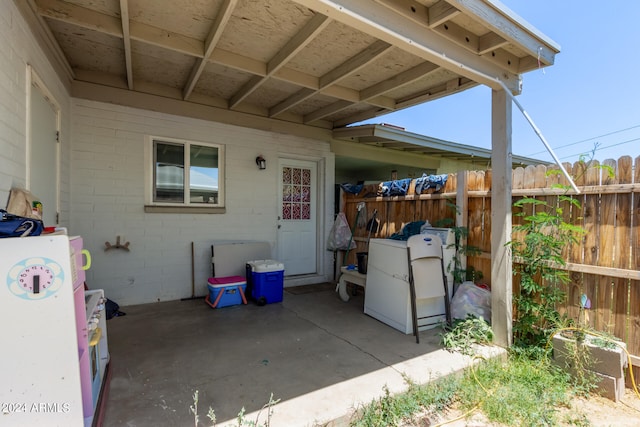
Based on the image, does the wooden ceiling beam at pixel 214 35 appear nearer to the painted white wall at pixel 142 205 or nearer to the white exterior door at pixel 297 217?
the painted white wall at pixel 142 205

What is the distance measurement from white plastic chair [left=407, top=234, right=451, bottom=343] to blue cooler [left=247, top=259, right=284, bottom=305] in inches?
76.6

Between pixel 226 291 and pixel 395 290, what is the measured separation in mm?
2255

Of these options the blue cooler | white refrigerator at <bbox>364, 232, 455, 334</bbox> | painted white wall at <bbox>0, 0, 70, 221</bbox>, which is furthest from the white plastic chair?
painted white wall at <bbox>0, 0, 70, 221</bbox>

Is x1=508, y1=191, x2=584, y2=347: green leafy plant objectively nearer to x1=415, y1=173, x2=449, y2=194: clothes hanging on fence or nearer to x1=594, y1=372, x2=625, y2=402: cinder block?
x1=594, y1=372, x2=625, y2=402: cinder block

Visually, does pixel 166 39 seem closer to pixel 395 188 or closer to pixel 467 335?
pixel 395 188

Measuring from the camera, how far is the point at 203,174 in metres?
4.65

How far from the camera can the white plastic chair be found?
3305 mm

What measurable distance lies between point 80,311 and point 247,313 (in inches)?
99.0

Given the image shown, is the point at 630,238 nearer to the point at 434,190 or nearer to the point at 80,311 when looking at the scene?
the point at 434,190

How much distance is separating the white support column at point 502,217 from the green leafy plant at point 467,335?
0.33 ft

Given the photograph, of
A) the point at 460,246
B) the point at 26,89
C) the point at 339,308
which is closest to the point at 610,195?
the point at 460,246

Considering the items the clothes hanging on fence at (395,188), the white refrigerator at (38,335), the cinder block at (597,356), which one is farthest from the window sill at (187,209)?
the cinder block at (597,356)

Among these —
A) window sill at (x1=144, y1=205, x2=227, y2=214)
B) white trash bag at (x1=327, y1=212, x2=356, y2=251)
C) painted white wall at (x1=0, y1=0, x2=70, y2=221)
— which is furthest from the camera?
white trash bag at (x1=327, y1=212, x2=356, y2=251)

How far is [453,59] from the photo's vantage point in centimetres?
264
